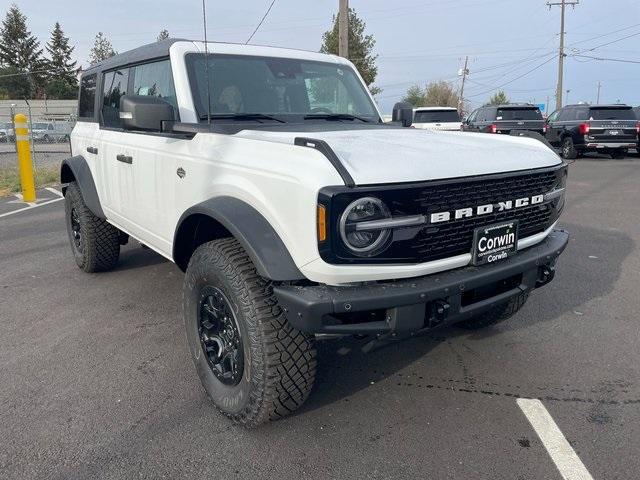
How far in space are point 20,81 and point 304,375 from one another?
78997 millimetres

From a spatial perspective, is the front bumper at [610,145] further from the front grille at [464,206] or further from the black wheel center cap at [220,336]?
the black wheel center cap at [220,336]

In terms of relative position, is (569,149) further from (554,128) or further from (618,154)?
(618,154)

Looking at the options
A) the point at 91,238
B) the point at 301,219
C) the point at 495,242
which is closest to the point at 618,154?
the point at 91,238

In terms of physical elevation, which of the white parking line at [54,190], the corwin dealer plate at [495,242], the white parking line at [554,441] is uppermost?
the corwin dealer plate at [495,242]

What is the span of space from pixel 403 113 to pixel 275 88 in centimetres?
129

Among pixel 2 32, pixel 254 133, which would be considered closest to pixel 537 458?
pixel 254 133

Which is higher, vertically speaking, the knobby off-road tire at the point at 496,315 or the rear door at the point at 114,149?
the rear door at the point at 114,149

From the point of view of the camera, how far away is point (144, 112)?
2924mm

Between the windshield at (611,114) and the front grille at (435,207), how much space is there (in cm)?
1547

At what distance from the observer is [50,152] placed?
74.1ft

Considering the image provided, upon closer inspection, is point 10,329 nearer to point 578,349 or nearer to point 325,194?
point 325,194

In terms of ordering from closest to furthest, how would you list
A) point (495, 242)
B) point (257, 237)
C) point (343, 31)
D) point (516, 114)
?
point (257, 237) → point (495, 242) → point (343, 31) → point (516, 114)

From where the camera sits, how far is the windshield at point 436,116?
696 inches

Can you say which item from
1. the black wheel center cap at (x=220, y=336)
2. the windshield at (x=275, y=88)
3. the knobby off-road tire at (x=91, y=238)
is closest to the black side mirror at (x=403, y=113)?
the windshield at (x=275, y=88)
